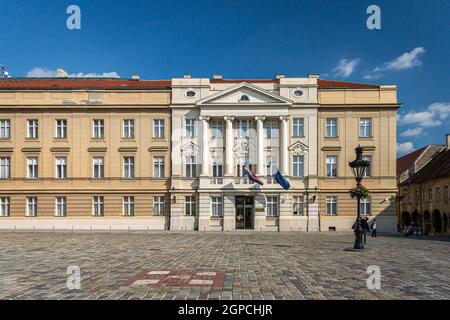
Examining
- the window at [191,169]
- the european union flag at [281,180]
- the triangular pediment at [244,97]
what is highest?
the triangular pediment at [244,97]

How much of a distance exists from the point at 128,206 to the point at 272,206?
13.5m

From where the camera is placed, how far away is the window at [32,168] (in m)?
36.5

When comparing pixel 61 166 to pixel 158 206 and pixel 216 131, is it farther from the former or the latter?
pixel 216 131

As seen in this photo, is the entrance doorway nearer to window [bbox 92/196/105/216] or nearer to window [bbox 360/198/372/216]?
window [bbox 360/198/372/216]

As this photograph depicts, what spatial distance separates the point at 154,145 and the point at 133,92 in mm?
5468

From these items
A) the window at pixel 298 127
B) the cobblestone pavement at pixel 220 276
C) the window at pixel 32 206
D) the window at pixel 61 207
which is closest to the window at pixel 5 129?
the window at pixel 32 206

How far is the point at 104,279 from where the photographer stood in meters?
9.86

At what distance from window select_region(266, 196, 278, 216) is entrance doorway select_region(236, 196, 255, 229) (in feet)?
4.80

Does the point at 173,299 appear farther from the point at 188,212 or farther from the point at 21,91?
the point at 21,91

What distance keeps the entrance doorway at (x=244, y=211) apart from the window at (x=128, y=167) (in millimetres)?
10310

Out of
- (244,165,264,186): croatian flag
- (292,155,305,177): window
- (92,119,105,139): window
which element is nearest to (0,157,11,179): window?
(92,119,105,139): window

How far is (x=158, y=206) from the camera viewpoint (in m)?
36.3

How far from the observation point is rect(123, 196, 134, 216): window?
3644 centimetres

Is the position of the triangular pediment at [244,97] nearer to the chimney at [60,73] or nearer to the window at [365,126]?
the window at [365,126]
